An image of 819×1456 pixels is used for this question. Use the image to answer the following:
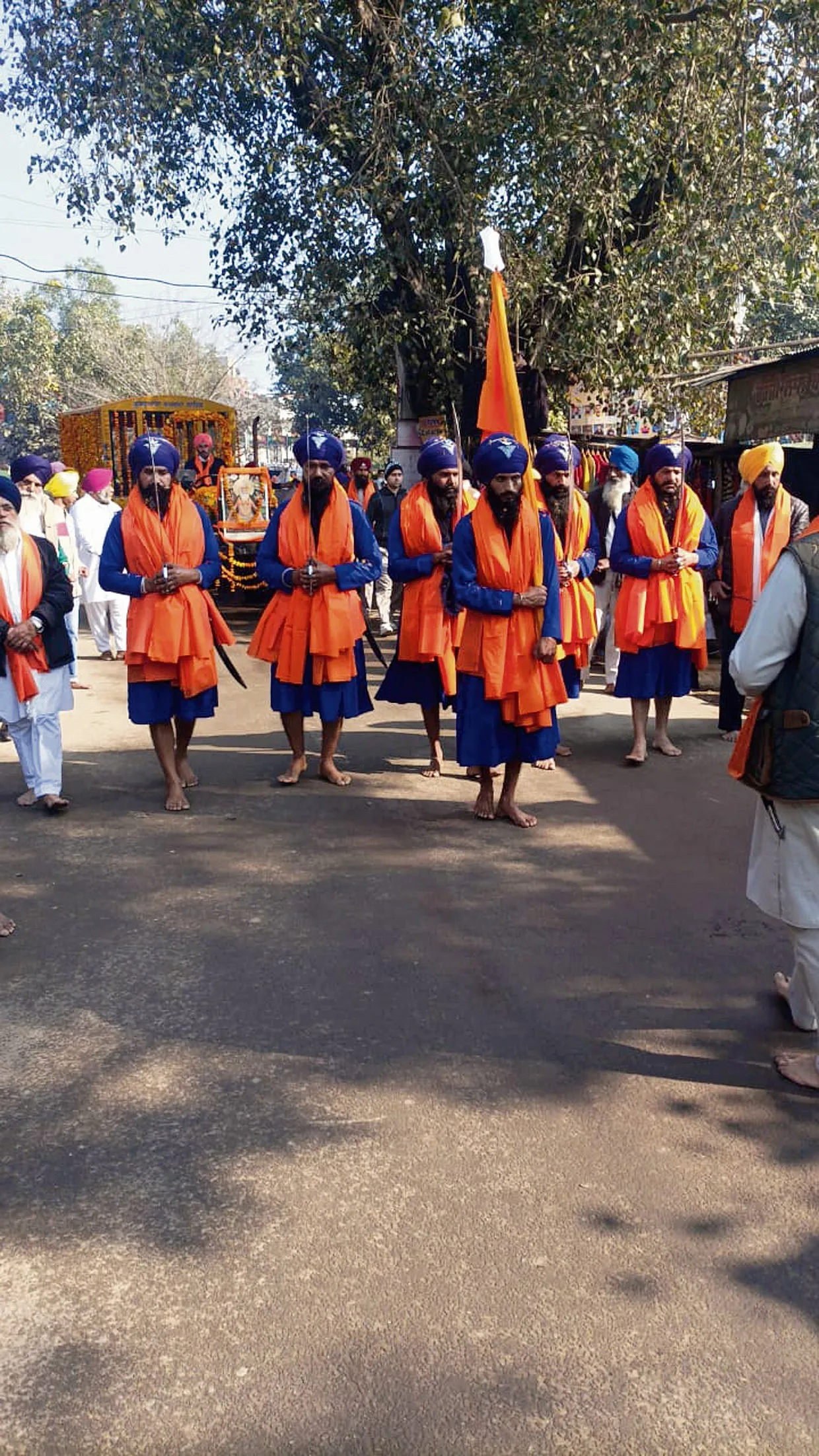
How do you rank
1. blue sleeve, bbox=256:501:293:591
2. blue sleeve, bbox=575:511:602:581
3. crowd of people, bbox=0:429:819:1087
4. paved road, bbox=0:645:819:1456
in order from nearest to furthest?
paved road, bbox=0:645:819:1456 < crowd of people, bbox=0:429:819:1087 < blue sleeve, bbox=256:501:293:591 < blue sleeve, bbox=575:511:602:581

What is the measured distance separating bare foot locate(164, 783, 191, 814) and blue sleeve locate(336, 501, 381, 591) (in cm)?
146

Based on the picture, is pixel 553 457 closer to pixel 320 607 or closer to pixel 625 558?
pixel 625 558

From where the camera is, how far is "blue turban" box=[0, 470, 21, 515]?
6.37m

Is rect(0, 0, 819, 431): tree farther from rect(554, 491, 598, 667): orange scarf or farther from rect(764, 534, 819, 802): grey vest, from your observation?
rect(764, 534, 819, 802): grey vest

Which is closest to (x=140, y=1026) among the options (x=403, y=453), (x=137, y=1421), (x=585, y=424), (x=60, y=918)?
(x=60, y=918)

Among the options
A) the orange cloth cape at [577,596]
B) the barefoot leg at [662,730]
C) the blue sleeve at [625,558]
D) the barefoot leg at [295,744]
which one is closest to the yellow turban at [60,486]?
the barefoot leg at [295,744]

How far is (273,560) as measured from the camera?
718cm

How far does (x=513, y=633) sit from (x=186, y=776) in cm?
235

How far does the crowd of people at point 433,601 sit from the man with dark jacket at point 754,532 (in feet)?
0.04

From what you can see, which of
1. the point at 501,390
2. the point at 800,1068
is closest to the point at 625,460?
the point at 501,390

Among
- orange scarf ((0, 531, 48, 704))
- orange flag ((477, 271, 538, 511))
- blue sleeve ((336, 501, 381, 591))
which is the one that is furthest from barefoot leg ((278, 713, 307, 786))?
orange flag ((477, 271, 538, 511))

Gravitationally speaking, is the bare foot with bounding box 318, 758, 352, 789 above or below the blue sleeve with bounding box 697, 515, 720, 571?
below

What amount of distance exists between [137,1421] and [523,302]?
44.5 ft

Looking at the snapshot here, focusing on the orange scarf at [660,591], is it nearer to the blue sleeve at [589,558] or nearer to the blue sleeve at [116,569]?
the blue sleeve at [589,558]
